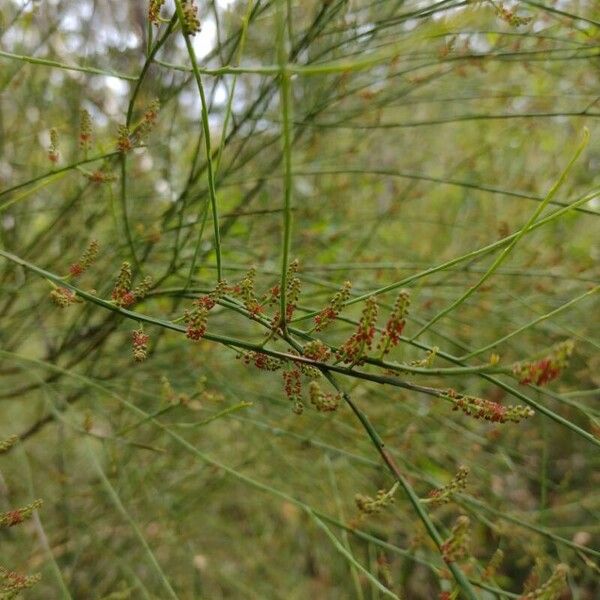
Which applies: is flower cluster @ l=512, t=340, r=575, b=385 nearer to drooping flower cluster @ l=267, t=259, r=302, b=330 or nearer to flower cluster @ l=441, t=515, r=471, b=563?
flower cluster @ l=441, t=515, r=471, b=563

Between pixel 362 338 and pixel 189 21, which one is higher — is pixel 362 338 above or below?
below

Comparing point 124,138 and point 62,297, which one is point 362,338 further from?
point 124,138

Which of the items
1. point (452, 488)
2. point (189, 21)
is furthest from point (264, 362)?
point (189, 21)

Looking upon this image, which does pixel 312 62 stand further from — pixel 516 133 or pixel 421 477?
pixel 516 133

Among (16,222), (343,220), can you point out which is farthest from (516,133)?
(16,222)

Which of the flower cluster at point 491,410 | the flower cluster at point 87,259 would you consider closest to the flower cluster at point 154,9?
the flower cluster at point 87,259

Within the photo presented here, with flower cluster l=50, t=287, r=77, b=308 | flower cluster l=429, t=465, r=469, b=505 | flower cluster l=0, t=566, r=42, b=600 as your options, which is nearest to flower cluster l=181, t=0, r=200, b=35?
flower cluster l=50, t=287, r=77, b=308

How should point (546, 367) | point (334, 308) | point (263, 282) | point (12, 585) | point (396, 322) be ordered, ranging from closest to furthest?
point (546, 367), point (396, 322), point (334, 308), point (12, 585), point (263, 282)
